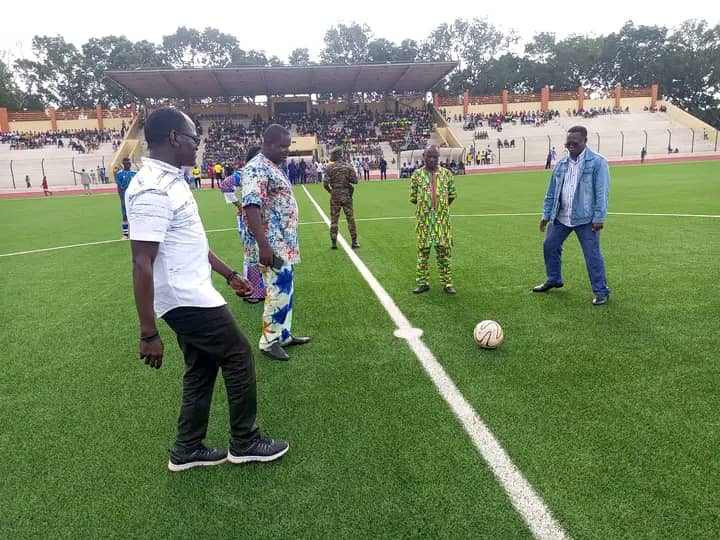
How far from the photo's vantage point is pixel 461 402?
3.61 meters

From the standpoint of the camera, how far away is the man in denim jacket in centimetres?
570

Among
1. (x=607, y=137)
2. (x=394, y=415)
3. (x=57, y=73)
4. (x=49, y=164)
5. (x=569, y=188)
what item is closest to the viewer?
(x=394, y=415)

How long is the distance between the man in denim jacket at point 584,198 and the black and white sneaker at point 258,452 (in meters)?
4.22

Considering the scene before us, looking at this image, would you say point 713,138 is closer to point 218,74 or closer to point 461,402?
point 218,74

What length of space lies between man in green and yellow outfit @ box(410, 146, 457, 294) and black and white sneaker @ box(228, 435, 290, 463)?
374 cm

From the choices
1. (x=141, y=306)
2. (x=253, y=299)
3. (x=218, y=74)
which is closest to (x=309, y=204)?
(x=253, y=299)

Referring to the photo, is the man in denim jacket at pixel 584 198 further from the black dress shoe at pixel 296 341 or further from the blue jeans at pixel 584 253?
the black dress shoe at pixel 296 341

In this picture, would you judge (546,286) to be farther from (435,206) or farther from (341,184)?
(341,184)

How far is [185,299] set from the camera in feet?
8.64

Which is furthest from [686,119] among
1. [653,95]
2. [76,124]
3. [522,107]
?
[76,124]

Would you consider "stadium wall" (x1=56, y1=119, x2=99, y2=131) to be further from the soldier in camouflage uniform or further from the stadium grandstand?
the soldier in camouflage uniform

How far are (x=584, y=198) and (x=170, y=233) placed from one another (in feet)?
15.8

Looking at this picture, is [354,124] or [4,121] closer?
[4,121]

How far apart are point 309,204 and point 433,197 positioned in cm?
1301
